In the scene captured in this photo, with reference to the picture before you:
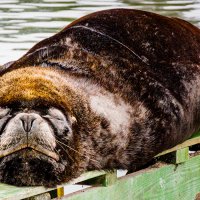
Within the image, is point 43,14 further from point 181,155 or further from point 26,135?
point 26,135

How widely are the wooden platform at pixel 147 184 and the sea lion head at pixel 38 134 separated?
0.09 m

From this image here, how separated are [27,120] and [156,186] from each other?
1.42m

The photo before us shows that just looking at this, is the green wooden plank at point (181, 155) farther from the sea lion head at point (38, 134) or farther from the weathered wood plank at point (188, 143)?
the sea lion head at point (38, 134)

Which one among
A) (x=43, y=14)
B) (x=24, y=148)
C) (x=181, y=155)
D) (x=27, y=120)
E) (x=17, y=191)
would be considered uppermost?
(x=27, y=120)

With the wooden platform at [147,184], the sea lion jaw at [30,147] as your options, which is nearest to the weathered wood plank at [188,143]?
the wooden platform at [147,184]

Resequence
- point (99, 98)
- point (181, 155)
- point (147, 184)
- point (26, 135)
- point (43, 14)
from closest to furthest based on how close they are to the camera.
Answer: point (26, 135), point (99, 98), point (147, 184), point (181, 155), point (43, 14)

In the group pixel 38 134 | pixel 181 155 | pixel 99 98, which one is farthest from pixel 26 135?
pixel 181 155

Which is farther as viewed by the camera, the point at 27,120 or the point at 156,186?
the point at 156,186

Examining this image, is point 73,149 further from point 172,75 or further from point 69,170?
point 172,75

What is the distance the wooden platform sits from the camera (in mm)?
4113

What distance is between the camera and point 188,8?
1525 cm

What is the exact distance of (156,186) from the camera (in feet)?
16.5

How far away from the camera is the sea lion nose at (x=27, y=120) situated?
384cm

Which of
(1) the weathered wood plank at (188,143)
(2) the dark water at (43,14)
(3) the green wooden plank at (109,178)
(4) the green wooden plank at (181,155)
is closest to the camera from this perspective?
(3) the green wooden plank at (109,178)
